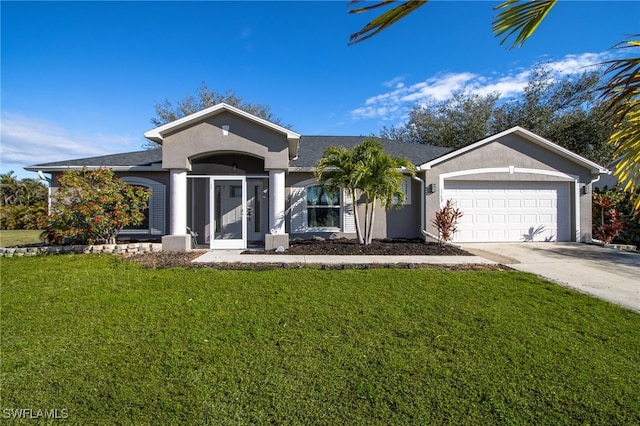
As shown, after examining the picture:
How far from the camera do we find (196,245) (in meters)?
11.4

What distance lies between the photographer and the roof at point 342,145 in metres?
12.7

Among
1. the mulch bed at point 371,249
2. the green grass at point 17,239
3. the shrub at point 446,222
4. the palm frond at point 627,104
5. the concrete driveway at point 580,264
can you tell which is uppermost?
the palm frond at point 627,104

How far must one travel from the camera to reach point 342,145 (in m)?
14.8

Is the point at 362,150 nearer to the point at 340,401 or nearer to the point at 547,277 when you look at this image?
the point at 547,277

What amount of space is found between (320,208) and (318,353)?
29.0 ft

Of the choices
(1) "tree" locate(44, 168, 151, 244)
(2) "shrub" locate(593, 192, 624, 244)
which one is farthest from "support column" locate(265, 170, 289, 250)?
(2) "shrub" locate(593, 192, 624, 244)

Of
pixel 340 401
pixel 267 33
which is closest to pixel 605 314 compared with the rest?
pixel 340 401

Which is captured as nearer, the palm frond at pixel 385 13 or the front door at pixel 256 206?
the palm frond at pixel 385 13

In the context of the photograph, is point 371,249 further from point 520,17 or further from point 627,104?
point 520,17

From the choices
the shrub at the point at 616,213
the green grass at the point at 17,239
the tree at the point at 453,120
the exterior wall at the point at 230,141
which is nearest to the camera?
the exterior wall at the point at 230,141

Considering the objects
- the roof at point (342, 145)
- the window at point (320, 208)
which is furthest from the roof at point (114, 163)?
the window at point (320, 208)

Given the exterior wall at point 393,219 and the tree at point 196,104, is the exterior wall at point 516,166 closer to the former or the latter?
the exterior wall at point 393,219

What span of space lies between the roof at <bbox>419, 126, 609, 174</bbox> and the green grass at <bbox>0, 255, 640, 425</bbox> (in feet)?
21.5

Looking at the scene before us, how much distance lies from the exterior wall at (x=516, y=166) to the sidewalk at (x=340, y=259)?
11.8ft
